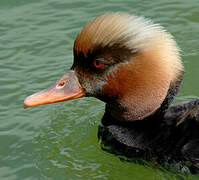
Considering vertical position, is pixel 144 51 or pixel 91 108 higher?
pixel 144 51

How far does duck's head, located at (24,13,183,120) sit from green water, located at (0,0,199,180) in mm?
902

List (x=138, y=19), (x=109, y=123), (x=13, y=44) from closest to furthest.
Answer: (x=138, y=19) → (x=109, y=123) → (x=13, y=44)

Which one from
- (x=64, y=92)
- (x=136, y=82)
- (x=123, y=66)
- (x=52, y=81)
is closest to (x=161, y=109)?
(x=136, y=82)

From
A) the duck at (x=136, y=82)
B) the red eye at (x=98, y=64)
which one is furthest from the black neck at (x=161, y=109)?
the red eye at (x=98, y=64)

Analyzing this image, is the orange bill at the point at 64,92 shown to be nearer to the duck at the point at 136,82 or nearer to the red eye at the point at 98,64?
the duck at the point at 136,82

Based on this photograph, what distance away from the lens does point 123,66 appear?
5156 mm

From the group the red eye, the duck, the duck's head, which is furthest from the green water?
the red eye

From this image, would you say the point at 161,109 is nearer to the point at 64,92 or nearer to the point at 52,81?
the point at 64,92

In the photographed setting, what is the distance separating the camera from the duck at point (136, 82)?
504 cm

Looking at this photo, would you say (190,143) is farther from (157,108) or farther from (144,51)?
(144,51)

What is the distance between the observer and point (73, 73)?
17.6 ft

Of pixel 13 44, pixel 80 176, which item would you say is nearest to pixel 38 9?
pixel 13 44

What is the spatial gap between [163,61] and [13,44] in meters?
3.53

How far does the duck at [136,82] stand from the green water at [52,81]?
42 centimetres
